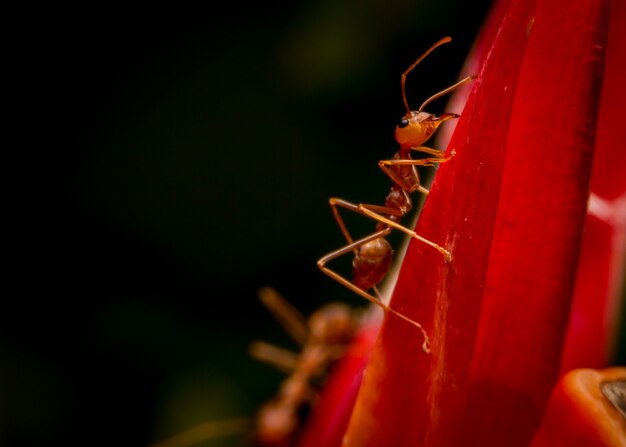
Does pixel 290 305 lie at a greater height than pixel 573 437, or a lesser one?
lesser

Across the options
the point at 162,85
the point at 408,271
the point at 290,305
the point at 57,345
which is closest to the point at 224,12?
the point at 162,85

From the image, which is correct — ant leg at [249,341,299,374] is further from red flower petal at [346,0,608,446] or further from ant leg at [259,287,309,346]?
red flower petal at [346,0,608,446]

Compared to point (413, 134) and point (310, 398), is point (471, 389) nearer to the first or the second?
point (413, 134)

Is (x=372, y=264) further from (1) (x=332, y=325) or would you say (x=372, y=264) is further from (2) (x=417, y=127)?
(1) (x=332, y=325)

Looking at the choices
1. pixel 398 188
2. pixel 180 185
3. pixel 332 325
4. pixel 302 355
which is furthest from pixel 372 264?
pixel 180 185

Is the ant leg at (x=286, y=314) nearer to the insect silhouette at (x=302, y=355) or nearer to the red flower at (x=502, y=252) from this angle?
the insect silhouette at (x=302, y=355)

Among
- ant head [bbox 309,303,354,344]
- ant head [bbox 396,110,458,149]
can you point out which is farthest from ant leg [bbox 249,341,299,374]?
ant head [bbox 396,110,458,149]
